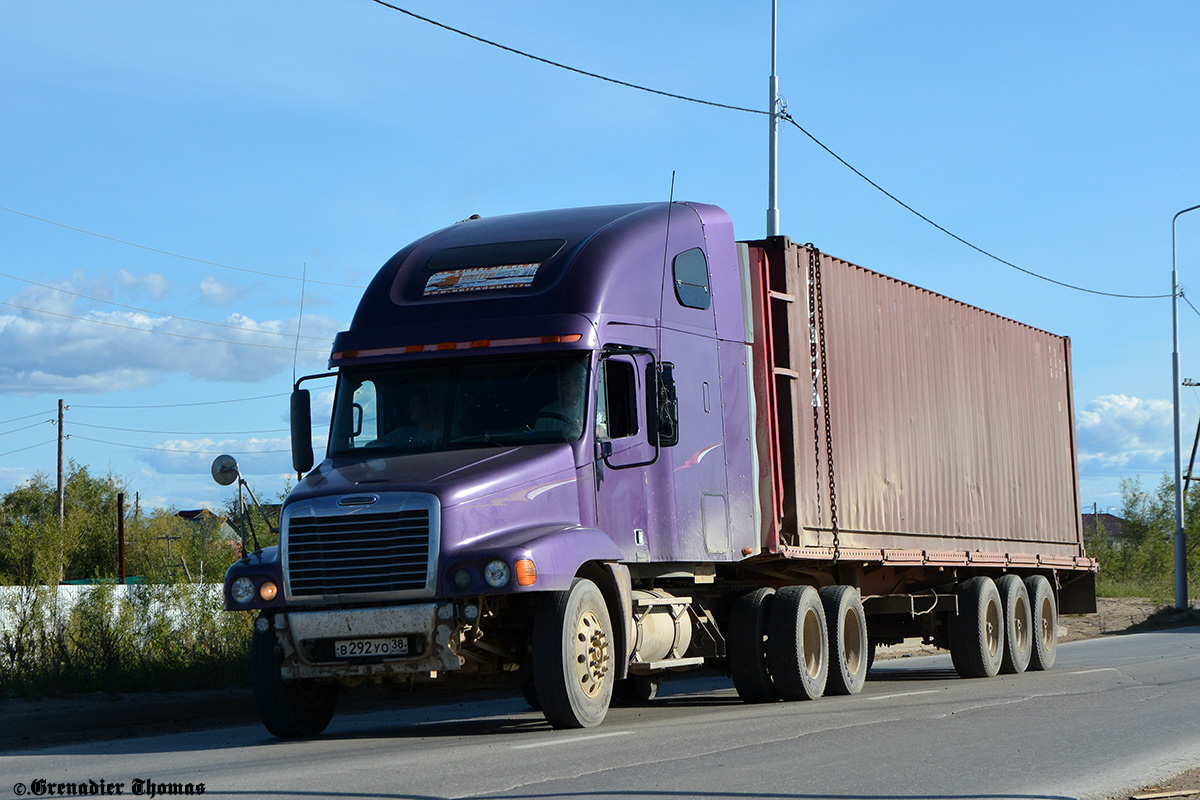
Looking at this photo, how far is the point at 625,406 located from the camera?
1138 cm

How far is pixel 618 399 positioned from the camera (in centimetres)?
1136

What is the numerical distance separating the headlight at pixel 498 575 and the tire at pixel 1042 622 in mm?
11715

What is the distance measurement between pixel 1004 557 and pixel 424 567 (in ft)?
35.7

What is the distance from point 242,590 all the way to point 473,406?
2.17 metres

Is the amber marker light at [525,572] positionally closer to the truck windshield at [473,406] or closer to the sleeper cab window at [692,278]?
the truck windshield at [473,406]

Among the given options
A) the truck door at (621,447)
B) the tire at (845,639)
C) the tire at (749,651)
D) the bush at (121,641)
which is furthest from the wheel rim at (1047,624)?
the bush at (121,641)

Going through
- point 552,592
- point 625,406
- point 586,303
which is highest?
point 586,303

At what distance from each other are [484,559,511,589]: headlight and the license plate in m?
0.77

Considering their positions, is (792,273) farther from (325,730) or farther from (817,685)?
(325,730)

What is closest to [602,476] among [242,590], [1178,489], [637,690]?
[242,590]

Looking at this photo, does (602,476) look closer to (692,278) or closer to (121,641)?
(692,278)

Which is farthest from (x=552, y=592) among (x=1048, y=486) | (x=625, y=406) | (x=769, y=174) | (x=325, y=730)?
(x=769, y=174)

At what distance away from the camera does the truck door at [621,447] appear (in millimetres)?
11195

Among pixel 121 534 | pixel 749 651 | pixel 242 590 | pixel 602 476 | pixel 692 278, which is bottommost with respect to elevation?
pixel 749 651
